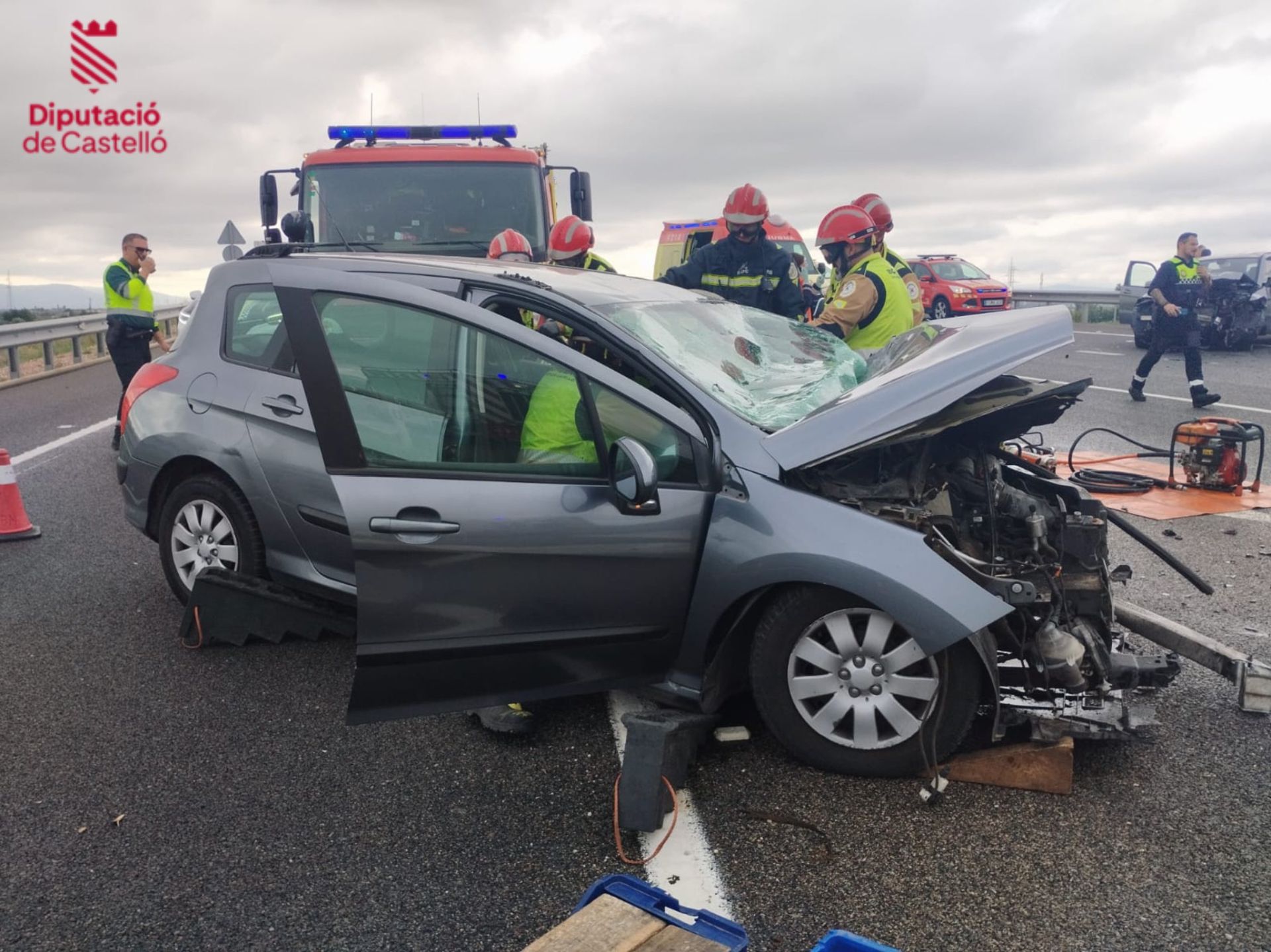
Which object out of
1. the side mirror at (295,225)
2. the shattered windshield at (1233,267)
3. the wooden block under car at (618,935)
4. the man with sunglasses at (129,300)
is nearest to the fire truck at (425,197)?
the side mirror at (295,225)

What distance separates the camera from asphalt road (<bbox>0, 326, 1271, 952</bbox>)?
292cm

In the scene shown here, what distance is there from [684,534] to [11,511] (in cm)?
547

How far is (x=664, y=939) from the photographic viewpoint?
2.38 m

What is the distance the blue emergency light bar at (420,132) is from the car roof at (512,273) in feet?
19.3

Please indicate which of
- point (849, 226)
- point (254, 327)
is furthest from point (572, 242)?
point (254, 327)

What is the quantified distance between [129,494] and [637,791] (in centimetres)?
347

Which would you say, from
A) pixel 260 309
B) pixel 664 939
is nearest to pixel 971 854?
pixel 664 939

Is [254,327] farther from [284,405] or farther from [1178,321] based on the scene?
[1178,321]

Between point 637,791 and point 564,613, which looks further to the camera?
point 564,613

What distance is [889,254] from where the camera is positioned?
8.01 meters

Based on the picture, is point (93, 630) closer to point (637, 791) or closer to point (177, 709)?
point (177, 709)

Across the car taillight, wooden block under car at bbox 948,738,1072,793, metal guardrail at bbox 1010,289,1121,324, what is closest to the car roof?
the car taillight

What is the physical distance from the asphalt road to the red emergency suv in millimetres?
21668

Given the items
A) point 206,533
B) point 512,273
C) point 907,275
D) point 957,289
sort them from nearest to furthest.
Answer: point 512,273, point 206,533, point 907,275, point 957,289
